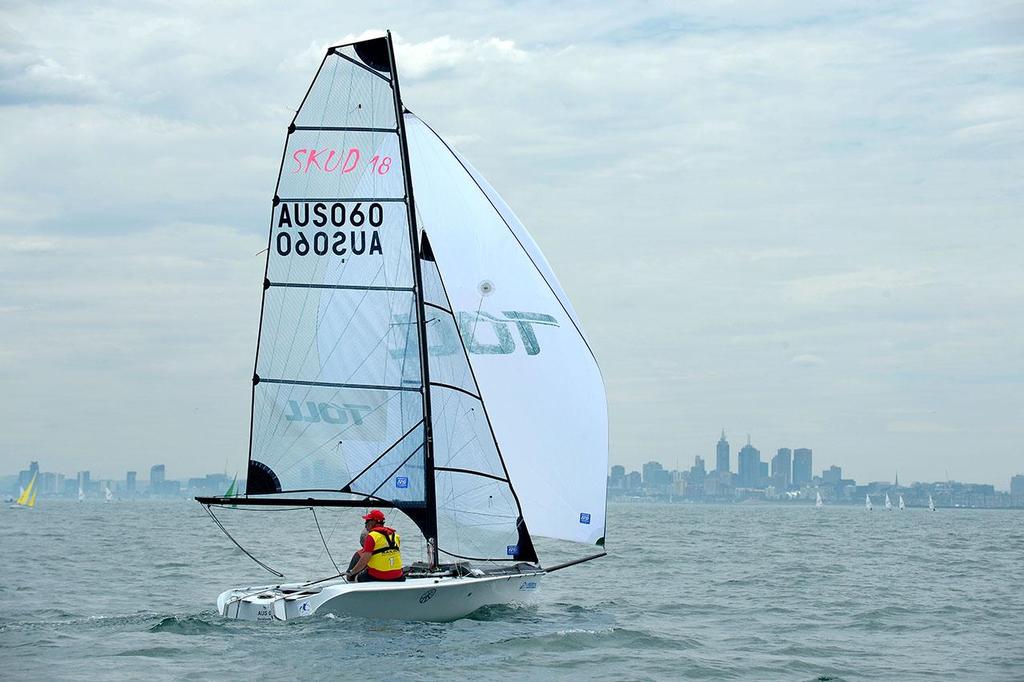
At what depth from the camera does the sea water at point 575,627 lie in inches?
577

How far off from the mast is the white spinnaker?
910 mm

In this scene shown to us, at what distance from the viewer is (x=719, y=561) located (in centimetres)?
3406

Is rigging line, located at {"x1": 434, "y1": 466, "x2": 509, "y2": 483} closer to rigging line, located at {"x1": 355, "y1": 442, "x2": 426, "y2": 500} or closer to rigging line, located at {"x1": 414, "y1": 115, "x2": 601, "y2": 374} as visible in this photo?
rigging line, located at {"x1": 355, "y1": 442, "x2": 426, "y2": 500}

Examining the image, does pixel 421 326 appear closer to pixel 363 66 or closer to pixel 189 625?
pixel 363 66

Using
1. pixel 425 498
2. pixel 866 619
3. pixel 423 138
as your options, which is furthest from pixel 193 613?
pixel 866 619

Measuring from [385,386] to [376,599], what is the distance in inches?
130

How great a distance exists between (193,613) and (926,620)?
11380 mm

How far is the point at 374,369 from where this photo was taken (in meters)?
17.9

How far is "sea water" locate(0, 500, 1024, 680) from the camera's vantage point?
14.6m

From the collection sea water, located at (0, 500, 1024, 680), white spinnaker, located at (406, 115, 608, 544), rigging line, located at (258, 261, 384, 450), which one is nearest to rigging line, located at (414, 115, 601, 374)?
white spinnaker, located at (406, 115, 608, 544)

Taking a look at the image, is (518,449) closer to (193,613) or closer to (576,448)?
(576,448)

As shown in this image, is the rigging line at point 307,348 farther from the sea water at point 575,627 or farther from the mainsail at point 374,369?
the sea water at point 575,627

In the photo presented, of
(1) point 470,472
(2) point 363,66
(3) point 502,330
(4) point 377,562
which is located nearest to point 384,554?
(4) point 377,562

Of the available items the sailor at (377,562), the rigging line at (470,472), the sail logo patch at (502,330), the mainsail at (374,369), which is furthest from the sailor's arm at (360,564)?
the sail logo patch at (502,330)
